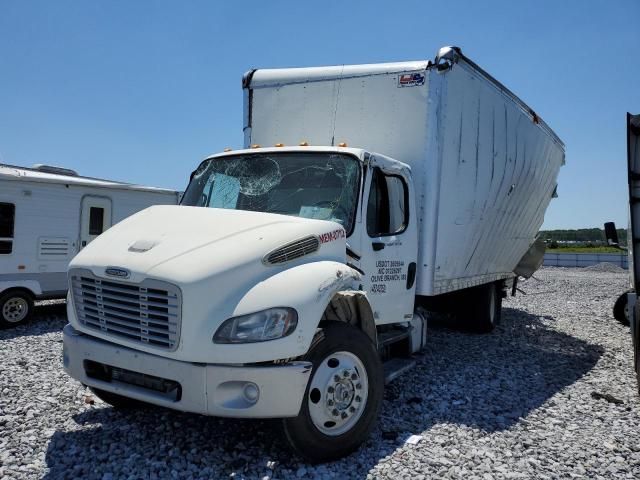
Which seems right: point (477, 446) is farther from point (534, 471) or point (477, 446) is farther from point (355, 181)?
point (355, 181)

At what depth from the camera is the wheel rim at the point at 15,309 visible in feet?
30.8

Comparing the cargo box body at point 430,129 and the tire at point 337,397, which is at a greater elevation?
the cargo box body at point 430,129

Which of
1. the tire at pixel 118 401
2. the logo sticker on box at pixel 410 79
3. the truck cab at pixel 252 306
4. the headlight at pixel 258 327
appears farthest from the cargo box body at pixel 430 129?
the tire at pixel 118 401

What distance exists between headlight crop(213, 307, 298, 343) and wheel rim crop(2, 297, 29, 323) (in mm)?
7920

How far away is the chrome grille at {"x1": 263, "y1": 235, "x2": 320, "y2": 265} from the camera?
3.80 meters

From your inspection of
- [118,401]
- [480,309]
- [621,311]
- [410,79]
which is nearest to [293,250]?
[118,401]

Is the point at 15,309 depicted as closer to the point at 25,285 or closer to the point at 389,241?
the point at 25,285

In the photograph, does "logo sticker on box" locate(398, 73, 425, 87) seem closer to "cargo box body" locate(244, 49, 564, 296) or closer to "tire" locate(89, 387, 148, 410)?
"cargo box body" locate(244, 49, 564, 296)

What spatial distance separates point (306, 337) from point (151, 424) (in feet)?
6.38

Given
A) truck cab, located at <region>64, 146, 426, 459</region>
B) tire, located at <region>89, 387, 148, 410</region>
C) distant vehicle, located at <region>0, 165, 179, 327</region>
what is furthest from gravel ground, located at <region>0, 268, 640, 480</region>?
distant vehicle, located at <region>0, 165, 179, 327</region>

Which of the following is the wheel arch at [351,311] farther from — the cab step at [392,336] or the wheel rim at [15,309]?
the wheel rim at [15,309]

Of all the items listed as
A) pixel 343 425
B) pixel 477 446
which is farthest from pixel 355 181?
pixel 477 446

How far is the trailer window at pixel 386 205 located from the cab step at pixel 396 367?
1.46m

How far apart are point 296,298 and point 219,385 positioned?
0.78 m
